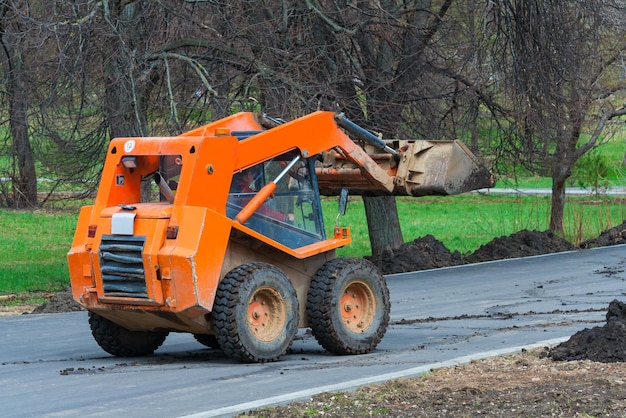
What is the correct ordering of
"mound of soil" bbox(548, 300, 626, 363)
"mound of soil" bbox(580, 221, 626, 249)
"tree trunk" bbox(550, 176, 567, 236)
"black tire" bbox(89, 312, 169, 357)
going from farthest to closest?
"tree trunk" bbox(550, 176, 567, 236) → "mound of soil" bbox(580, 221, 626, 249) → "black tire" bbox(89, 312, 169, 357) → "mound of soil" bbox(548, 300, 626, 363)

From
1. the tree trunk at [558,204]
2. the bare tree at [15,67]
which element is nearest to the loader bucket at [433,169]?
the bare tree at [15,67]

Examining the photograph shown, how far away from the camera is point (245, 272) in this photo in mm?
9750

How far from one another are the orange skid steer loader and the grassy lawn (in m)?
8.31

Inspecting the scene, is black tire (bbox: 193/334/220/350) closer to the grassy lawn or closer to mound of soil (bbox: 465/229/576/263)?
the grassy lawn

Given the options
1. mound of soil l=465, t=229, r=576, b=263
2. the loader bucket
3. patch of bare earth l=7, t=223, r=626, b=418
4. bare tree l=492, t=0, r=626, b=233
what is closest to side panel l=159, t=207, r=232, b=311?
patch of bare earth l=7, t=223, r=626, b=418

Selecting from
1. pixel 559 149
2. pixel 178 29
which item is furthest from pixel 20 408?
pixel 559 149

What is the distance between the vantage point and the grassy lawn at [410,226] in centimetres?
2059

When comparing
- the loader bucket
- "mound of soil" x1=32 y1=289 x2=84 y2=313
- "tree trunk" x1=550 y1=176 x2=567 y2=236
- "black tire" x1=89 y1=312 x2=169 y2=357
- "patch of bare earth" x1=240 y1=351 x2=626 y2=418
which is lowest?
"patch of bare earth" x1=240 y1=351 x2=626 y2=418

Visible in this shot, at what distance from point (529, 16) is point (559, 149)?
3.72m

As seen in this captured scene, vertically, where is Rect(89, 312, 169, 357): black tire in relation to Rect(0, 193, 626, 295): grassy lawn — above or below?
below

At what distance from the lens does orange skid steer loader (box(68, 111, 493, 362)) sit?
9.52 metres

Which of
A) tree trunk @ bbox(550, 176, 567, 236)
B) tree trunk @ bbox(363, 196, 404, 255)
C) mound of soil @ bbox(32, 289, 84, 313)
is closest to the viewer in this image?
mound of soil @ bbox(32, 289, 84, 313)

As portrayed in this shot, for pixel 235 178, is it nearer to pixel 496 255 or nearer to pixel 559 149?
pixel 496 255

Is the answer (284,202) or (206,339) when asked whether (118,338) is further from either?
(284,202)
